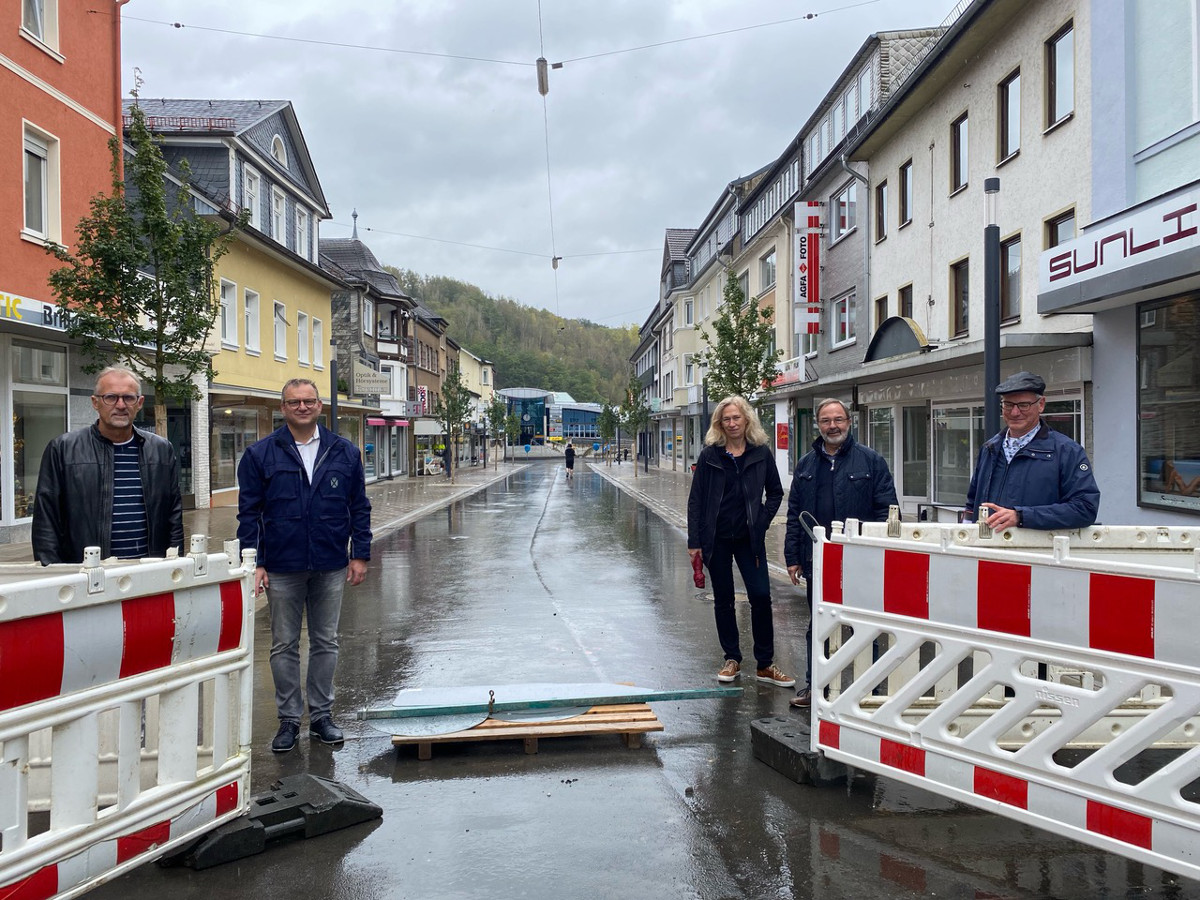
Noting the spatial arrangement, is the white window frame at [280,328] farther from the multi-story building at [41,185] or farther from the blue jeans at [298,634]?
the blue jeans at [298,634]

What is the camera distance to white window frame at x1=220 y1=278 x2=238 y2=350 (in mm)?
22125

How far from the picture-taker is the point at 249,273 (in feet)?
78.3

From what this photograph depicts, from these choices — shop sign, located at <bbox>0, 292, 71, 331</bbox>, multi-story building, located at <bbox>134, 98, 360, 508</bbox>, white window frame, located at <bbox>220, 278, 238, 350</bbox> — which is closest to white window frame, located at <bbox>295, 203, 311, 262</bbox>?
multi-story building, located at <bbox>134, 98, 360, 508</bbox>

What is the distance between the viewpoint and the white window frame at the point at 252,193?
2441cm

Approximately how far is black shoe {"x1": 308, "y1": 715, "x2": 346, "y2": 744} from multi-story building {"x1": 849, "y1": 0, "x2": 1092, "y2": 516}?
20.9 ft

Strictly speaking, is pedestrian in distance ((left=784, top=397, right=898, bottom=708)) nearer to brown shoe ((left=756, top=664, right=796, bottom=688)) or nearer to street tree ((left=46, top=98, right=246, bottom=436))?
brown shoe ((left=756, top=664, right=796, bottom=688))

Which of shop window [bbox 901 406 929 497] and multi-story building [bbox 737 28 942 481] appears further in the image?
multi-story building [bbox 737 28 942 481]

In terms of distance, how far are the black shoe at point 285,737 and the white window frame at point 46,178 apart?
40.6 feet

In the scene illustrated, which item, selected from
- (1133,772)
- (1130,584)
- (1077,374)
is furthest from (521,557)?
(1130,584)

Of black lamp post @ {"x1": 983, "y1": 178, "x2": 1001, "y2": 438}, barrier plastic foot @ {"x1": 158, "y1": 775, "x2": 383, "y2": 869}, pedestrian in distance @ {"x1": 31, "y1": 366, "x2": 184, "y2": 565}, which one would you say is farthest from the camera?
black lamp post @ {"x1": 983, "y1": 178, "x2": 1001, "y2": 438}

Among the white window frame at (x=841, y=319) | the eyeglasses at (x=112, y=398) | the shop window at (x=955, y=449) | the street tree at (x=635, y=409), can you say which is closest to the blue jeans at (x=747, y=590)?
the eyeglasses at (x=112, y=398)

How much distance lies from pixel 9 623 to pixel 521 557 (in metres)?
10.9

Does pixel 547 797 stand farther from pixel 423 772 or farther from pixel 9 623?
pixel 9 623

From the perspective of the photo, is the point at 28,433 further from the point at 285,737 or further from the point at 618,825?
the point at 618,825
